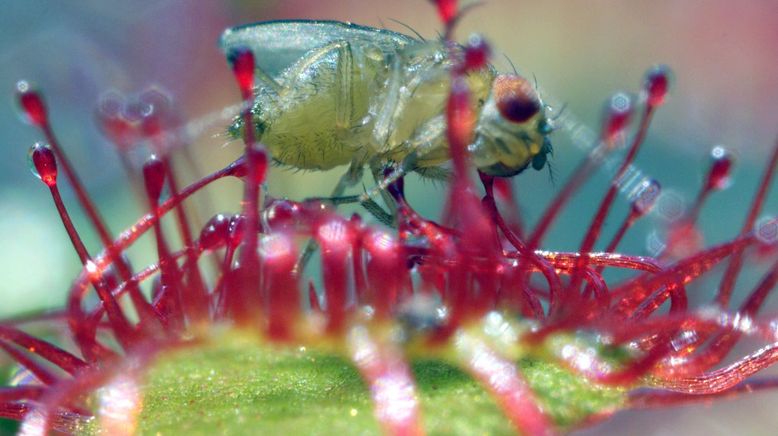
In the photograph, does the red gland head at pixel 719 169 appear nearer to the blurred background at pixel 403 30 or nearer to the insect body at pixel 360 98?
the insect body at pixel 360 98

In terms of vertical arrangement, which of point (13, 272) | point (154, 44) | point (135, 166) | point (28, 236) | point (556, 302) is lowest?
point (556, 302)

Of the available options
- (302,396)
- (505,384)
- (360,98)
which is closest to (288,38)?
(360,98)

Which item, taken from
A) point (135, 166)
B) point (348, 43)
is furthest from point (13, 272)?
point (348, 43)

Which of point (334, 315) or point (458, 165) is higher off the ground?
point (458, 165)

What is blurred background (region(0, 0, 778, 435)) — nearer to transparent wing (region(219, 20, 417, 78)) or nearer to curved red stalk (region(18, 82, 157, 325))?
transparent wing (region(219, 20, 417, 78))

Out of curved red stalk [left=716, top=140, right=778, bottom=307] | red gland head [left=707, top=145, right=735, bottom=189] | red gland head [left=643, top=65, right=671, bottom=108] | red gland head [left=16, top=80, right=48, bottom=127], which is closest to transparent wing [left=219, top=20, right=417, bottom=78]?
red gland head [left=16, top=80, right=48, bottom=127]

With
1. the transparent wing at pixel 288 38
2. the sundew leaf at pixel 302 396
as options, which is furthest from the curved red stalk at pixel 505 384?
the transparent wing at pixel 288 38

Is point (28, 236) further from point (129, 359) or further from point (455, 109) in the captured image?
point (455, 109)
